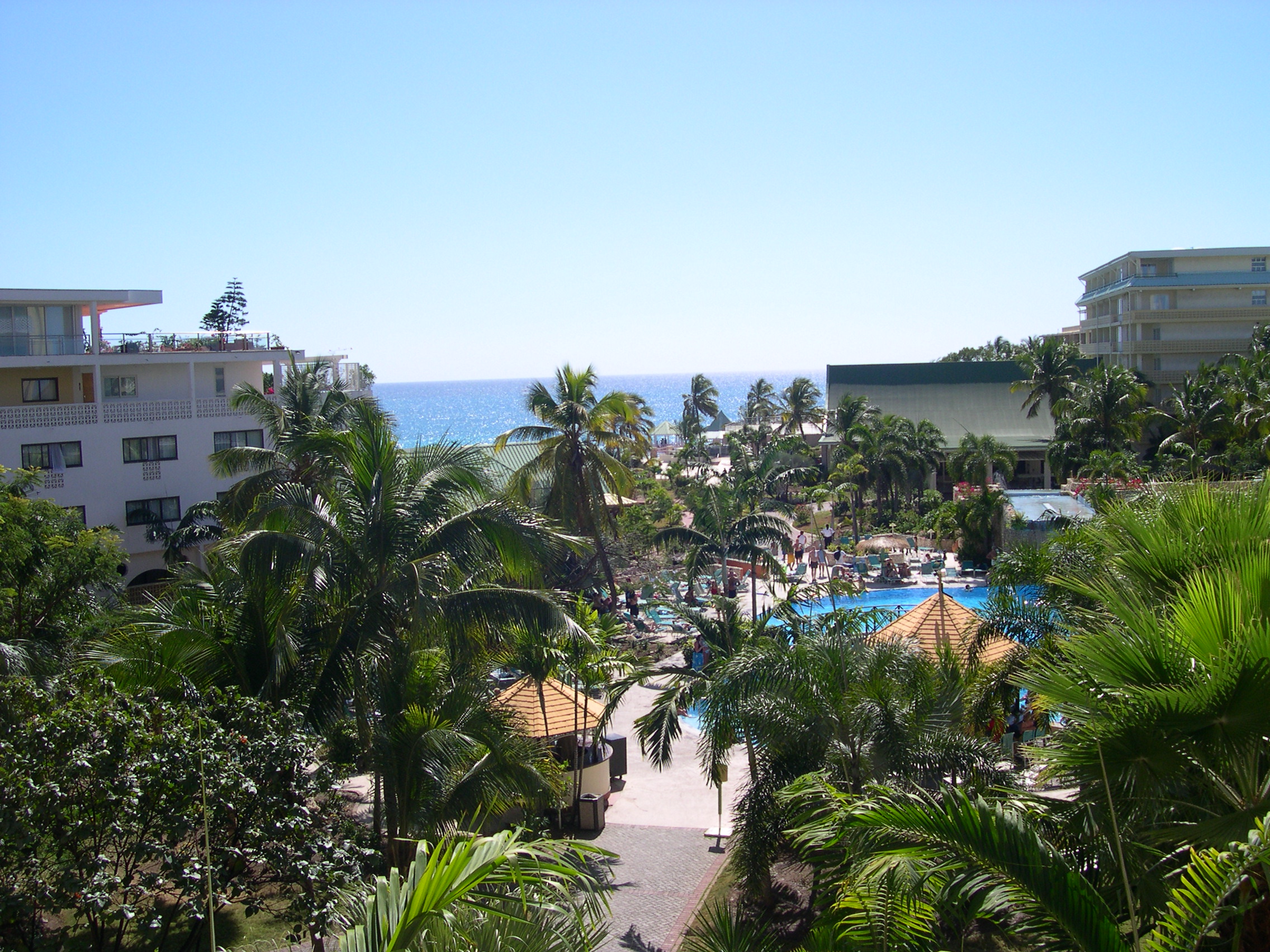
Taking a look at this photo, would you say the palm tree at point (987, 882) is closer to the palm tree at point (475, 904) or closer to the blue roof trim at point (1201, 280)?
the palm tree at point (475, 904)

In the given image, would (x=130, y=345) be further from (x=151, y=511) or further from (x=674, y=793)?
(x=674, y=793)

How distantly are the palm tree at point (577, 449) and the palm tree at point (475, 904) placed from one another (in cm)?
2120

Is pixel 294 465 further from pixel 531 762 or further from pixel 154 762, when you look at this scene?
pixel 154 762

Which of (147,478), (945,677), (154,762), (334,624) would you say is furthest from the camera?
(147,478)

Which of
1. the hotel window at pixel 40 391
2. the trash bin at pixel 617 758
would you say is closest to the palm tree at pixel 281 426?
the hotel window at pixel 40 391

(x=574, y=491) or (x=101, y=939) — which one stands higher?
(x=574, y=491)

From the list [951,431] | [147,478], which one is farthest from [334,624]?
[951,431]

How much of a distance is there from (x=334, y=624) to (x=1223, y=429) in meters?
37.1

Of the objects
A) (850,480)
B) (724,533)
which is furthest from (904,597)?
(850,480)

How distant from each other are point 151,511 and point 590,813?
781 inches

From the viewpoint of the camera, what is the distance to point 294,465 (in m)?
24.9

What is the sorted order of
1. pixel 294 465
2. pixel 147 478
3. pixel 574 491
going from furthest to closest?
1. pixel 147 478
2. pixel 574 491
3. pixel 294 465

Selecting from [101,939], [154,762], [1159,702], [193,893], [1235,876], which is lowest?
[101,939]

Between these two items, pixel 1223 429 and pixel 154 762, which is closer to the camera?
pixel 154 762
